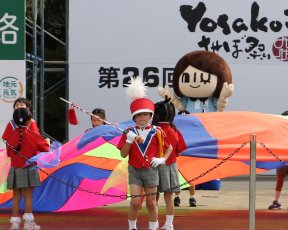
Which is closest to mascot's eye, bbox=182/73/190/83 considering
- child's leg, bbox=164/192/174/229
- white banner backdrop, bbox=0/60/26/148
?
child's leg, bbox=164/192/174/229

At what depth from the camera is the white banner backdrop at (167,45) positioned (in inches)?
692

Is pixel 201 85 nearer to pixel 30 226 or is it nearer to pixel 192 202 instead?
pixel 192 202

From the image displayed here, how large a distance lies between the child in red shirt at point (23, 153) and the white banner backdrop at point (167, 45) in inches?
322

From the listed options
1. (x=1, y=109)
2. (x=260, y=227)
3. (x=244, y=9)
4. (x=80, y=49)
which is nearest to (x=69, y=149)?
(x=260, y=227)

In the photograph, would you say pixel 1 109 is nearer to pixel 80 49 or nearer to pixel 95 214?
pixel 80 49

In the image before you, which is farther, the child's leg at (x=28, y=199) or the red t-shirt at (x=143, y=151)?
the child's leg at (x=28, y=199)

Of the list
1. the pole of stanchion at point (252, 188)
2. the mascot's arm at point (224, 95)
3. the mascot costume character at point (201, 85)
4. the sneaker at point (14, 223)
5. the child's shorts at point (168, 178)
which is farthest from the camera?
the mascot costume character at point (201, 85)

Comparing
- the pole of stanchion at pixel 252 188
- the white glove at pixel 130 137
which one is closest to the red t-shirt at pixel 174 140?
the white glove at pixel 130 137

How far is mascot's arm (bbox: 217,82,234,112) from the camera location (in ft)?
39.0

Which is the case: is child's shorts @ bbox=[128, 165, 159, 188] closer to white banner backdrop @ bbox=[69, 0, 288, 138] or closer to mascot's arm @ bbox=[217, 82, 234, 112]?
mascot's arm @ bbox=[217, 82, 234, 112]

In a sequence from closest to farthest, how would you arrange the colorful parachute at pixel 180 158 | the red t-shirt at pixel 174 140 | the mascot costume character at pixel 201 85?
the red t-shirt at pixel 174 140
the colorful parachute at pixel 180 158
the mascot costume character at pixel 201 85

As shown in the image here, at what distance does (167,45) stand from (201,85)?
5.80m

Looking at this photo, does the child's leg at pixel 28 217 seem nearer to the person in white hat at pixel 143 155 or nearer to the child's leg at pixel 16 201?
the child's leg at pixel 16 201

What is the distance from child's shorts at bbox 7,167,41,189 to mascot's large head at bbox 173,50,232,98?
11.5 ft
